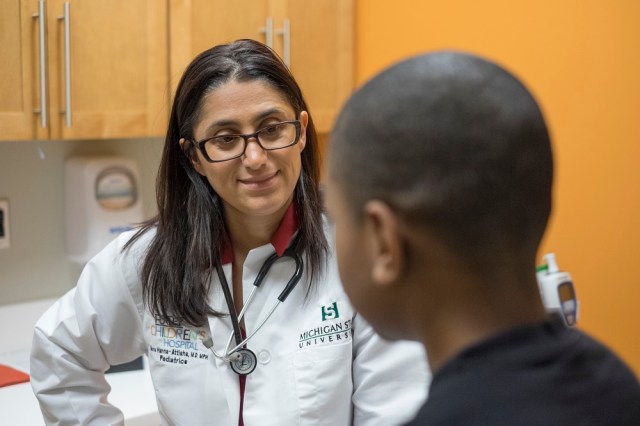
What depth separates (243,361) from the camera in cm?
143

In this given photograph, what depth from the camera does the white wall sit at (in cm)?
235

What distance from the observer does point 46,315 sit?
1.64 metres

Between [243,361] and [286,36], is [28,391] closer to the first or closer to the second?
[243,361]

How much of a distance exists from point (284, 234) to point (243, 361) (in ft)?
0.73

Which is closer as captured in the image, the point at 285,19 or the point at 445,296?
the point at 445,296

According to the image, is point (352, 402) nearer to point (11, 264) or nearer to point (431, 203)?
point (431, 203)

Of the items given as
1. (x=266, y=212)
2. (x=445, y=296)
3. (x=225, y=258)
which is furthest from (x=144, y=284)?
(x=445, y=296)

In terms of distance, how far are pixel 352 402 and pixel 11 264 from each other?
129cm

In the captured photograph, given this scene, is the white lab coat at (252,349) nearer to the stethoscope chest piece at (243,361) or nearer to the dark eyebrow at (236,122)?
the stethoscope chest piece at (243,361)

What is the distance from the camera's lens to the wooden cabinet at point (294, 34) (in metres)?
2.29

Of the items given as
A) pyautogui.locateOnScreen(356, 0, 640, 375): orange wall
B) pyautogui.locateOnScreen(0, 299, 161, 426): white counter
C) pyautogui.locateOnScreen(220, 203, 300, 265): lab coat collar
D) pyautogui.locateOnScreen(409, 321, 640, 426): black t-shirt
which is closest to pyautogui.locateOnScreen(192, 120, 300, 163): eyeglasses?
pyautogui.locateOnScreen(220, 203, 300, 265): lab coat collar

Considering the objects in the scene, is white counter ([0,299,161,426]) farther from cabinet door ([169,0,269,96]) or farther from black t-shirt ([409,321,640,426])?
black t-shirt ([409,321,640,426])

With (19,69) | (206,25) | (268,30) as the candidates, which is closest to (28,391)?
(19,69)

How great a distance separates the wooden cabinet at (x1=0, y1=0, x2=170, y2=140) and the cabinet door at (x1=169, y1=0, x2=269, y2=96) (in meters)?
0.03
